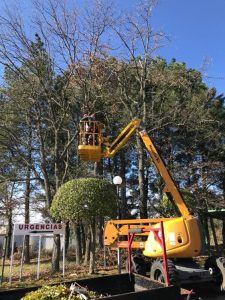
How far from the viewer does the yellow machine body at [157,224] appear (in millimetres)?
9688

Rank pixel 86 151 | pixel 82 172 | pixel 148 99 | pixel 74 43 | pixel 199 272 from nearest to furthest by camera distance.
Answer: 1. pixel 199 272
2. pixel 86 151
3. pixel 74 43
4. pixel 82 172
5. pixel 148 99

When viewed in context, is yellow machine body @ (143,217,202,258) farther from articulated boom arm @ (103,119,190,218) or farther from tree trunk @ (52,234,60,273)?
tree trunk @ (52,234,60,273)

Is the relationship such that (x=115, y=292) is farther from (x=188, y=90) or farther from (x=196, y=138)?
(x=196, y=138)

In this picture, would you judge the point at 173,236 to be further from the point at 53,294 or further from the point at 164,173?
the point at 53,294

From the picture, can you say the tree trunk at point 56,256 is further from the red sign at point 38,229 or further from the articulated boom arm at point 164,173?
the articulated boom arm at point 164,173

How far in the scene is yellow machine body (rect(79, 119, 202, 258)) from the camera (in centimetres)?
969

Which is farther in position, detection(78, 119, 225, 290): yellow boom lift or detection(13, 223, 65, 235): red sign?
detection(13, 223, 65, 235): red sign

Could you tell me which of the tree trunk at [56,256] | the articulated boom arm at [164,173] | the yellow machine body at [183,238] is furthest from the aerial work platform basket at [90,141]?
the tree trunk at [56,256]

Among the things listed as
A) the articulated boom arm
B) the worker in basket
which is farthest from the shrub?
the worker in basket

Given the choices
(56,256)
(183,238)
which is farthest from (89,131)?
(56,256)

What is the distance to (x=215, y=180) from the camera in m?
26.9

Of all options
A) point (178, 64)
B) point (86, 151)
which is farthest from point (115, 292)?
point (178, 64)

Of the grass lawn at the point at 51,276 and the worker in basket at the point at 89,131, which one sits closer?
the worker in basket at the point at 89,131

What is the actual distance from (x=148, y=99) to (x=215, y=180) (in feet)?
24.7
